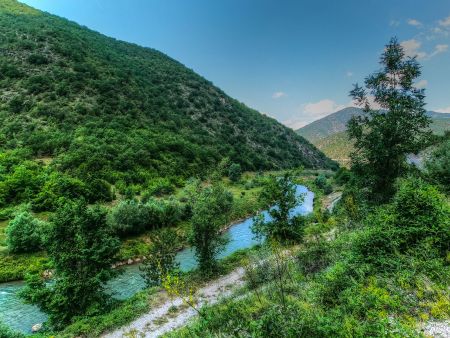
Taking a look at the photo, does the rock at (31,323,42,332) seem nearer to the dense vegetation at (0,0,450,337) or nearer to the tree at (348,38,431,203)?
the dense vegetation at (0,0,450,337)

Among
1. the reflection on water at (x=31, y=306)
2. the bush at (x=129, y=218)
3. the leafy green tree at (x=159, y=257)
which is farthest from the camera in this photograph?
the bush at (x=129, y=218)

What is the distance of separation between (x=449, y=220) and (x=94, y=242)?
1655cm

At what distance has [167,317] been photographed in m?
14.2

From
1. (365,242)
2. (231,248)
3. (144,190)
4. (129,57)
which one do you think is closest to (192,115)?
(129,57)

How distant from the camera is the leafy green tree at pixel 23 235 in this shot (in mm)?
27297

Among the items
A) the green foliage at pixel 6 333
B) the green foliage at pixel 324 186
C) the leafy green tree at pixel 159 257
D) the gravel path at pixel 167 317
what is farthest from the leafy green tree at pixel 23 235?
the green foliage at pixel 324 186

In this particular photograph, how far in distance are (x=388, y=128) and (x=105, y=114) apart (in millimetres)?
61226

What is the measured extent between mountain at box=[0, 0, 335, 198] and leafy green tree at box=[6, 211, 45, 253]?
626 inches

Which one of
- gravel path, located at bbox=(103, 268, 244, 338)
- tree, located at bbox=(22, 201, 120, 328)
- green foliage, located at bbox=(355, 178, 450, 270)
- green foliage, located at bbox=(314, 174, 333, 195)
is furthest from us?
green foliage, located at bbox=(314, 174, 333, 195)

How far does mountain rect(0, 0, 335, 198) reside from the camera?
51.3 metres

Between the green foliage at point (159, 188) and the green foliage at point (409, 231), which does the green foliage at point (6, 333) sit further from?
the green foliage at point (159, 188)

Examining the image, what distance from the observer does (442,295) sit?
737cm

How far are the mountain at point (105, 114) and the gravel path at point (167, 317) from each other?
110 ft

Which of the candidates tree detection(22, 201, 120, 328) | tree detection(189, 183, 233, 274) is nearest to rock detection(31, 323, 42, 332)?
tree detection(22, 201, 120, 328)
